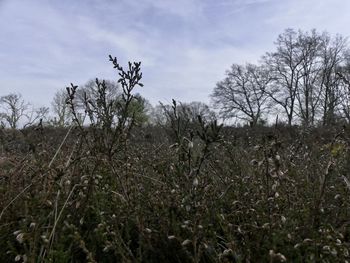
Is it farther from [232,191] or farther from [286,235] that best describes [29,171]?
[286,235]

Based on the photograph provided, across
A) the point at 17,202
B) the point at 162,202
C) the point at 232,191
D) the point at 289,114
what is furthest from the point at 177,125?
the point at 289,114

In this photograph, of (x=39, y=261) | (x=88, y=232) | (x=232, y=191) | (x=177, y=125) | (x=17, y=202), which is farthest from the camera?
(x=232, y=191)

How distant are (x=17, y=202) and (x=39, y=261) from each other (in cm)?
87

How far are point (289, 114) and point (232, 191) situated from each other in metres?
61.4

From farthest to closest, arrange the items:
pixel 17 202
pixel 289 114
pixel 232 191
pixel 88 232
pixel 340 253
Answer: pixel 289 114
pixel 232 191
pixel 17 202
pixel 88 232
pixel 340 253

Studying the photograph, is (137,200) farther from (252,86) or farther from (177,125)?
(252,86)

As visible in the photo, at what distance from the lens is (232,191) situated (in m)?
3.29

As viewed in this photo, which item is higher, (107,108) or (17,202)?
(107,108)

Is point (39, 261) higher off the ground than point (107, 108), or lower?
lower

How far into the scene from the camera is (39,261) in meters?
2.17

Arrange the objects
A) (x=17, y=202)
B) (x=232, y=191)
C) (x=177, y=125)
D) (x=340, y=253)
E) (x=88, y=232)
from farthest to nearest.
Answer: (x=232, y=191) < (x=17, y=202) < (x=88, y=232) < (x=177, y=125) < (x=340, y=253)

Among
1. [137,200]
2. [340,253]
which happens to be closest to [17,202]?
[137,200]

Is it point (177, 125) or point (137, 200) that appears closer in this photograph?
point (177, 125)

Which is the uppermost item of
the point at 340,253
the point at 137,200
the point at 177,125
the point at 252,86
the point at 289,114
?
the point at 252,86
